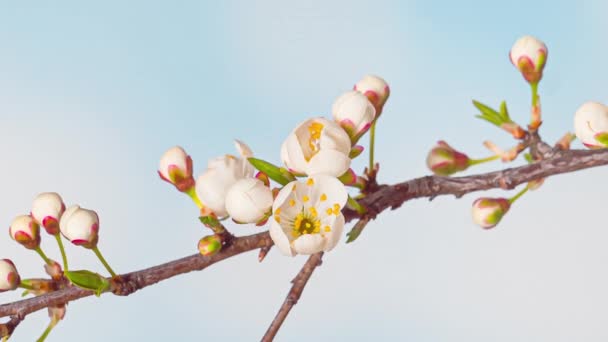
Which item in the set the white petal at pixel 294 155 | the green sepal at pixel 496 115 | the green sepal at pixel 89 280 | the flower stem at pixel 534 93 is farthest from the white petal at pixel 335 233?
the flower stem at pixel 534 93

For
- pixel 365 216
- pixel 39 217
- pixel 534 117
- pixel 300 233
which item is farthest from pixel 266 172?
pixel 534 117

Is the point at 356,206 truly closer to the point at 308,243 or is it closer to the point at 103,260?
the point at 308,243

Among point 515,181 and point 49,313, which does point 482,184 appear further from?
point 49,313

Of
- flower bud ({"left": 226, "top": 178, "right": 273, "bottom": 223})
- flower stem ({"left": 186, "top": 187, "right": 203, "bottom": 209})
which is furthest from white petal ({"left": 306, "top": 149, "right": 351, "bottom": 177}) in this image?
flower stem ({"left": 186, "top": 187, "right": 203, "bottom": 209})

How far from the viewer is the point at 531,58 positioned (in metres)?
2.26

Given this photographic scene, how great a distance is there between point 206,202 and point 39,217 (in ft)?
1.47

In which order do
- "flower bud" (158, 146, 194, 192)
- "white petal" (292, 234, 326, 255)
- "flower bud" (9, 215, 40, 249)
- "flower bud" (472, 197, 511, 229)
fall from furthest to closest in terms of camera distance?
1. "flower bud" (472, 197, 511, 229)
2. "flower bud" (9, 215, 40, 249)
3. "flower bud" (158, 146, 194, 192)
4. "white petal" (292, 234, 326, 255)

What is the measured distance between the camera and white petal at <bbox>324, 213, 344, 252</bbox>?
1.79m

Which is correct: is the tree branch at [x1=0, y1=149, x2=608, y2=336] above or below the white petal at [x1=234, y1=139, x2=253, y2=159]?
below

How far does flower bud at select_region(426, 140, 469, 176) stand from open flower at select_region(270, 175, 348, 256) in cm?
64

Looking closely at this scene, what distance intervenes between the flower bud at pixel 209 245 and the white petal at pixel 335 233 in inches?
9.7

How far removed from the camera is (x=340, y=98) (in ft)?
6.39

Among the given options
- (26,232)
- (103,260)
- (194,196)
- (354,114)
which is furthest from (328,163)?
(26,232)

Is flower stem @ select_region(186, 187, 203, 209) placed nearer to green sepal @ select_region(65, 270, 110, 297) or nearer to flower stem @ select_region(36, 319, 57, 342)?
green sepal @ select_region(65, 270, 110, 297)
